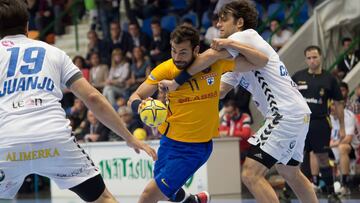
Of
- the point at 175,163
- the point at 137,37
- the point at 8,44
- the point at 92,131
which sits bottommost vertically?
the point at 92,131

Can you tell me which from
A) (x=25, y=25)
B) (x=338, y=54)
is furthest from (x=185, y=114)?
(x=338, y=54)

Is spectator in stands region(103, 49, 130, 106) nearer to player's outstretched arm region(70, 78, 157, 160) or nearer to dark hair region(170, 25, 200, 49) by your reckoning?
dark hair region(170, 25, 200, 49)

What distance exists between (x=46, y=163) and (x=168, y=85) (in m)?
2.12

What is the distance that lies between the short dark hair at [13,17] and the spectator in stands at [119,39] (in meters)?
13.7

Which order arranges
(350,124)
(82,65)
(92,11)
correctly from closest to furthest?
(350,124), (82,65), (92,11)

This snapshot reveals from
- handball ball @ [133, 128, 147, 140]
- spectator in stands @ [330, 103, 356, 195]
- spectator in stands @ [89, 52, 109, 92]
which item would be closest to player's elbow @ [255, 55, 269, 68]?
spectator in stands @ [330, 103, 356, 195]

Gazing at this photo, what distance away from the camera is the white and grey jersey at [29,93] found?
6.09m

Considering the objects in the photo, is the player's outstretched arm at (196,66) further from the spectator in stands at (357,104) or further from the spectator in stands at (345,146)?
the spectator in stands at (357,104)

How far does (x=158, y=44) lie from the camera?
1900cm

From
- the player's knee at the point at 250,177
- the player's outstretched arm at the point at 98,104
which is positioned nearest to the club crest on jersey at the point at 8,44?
the player's outstretched arm at the point at 98,104

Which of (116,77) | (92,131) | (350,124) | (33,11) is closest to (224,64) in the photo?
(350,124)

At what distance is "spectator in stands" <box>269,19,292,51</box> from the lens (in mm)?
18125

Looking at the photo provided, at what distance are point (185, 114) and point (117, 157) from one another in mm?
7901

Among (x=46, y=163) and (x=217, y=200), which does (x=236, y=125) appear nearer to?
(x=217, y=200)
